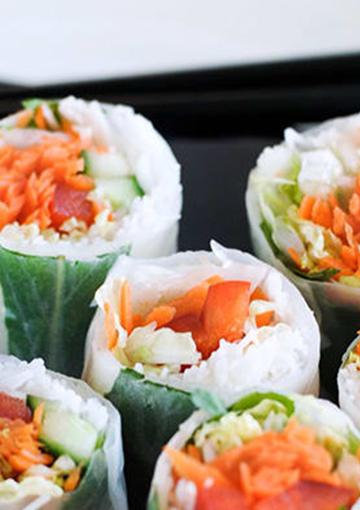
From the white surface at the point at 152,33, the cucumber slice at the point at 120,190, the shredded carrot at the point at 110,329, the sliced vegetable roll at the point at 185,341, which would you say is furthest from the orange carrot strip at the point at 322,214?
the white surface at the point at 152,33

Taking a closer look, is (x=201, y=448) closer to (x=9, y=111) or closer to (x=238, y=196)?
(x=238, y=196)

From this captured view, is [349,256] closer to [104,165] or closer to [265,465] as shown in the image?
[104,165]

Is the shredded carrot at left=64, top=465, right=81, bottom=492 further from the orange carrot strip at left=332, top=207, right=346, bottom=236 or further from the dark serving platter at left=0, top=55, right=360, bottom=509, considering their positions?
the dark serving platter at left=0, top=55, right=360, bottom=509

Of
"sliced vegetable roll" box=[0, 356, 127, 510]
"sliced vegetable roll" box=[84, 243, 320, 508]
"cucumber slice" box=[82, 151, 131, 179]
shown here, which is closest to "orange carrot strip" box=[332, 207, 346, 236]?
"sliced vegetable roll" box=[84, 243, 320, 508]

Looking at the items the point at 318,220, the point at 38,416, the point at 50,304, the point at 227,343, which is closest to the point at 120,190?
the point at 50,304

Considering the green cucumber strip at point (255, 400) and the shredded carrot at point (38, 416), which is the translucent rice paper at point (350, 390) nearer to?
the green cucumber strip at point (255, 400)

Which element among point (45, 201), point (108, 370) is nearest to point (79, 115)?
point (45, 201)
